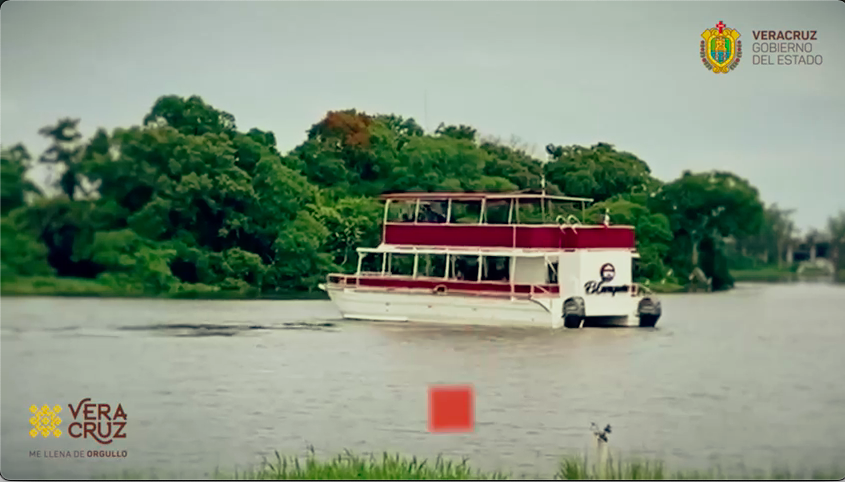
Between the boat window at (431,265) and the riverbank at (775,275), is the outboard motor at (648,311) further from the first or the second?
the boat window at (431,265)

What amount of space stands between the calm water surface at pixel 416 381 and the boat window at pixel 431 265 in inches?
25.6

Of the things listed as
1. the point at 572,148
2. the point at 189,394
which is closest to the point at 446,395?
the point at 189,394

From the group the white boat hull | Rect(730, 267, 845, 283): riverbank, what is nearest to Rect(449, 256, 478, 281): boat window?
the white boat hull

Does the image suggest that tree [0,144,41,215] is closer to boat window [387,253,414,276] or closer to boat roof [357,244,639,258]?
boat roof [357,244,639,258]

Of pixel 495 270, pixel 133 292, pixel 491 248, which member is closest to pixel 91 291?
pixel 133 292

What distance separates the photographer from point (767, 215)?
10.6 m

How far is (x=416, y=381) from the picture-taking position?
10.3m

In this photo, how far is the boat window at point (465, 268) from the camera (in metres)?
13.5

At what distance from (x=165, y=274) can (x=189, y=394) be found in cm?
200

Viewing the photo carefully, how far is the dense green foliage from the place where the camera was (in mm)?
10781

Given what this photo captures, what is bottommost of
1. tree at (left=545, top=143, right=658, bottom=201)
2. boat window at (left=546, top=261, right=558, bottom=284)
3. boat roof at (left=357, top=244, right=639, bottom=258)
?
boat window at (left=546, top=261, right=558, bottom=284)

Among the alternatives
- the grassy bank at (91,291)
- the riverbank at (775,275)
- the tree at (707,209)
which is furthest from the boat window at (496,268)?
the riverbank at (775,275)

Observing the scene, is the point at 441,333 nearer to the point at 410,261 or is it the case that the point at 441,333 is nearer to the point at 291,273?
the point at 410,261

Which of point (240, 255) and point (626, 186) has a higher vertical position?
point (626, 186)
